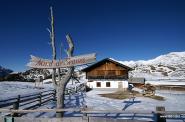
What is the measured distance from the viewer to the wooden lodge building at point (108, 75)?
52.1 m

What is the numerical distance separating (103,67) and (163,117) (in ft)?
141

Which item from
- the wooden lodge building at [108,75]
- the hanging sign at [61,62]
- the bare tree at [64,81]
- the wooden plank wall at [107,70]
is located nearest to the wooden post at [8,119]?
the bare tree at [64,81]

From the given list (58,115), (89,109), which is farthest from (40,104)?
(89,109)

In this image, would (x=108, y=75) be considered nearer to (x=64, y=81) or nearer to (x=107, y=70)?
(x=107, y=70)

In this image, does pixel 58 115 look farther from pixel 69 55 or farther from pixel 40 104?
pixel 40 104

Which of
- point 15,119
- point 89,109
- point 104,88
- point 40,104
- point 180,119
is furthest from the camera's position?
point 104,88

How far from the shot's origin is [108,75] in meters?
52.6

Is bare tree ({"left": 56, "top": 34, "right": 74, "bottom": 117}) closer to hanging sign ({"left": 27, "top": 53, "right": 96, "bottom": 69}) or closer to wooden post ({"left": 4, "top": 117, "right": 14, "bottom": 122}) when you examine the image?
hanging sign ({"left": 27, "top": 53, "right": 96, "bottom": 69})

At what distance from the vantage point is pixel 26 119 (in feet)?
36.8

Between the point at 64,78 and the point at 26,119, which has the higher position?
the point at 64,78

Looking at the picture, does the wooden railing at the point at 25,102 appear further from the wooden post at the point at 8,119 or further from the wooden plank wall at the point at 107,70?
the wooden plank wall at the point at 107,70

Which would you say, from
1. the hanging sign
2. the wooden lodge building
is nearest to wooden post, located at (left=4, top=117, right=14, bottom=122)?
the hanging sign

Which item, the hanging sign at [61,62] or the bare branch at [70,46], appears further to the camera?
the bare branch at [70,46]

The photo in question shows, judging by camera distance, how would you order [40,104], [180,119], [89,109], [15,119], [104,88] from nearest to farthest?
[89,109]
[15,119]
[180,119]
[40,104]
[104,88]
